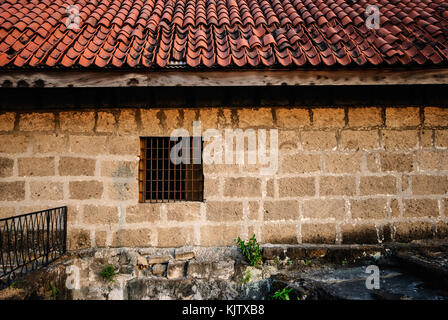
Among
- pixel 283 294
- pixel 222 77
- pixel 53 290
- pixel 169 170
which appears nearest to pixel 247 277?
pixel 283 294

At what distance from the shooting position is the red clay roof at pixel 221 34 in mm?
3172

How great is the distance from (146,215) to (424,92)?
427 centimetres

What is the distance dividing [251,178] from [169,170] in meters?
1.19

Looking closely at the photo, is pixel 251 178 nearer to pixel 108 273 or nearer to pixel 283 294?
pixel 283 294

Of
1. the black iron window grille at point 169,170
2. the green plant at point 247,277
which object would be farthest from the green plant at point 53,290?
the green plant at point 247,277

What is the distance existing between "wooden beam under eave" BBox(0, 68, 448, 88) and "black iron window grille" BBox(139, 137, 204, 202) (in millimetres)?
993

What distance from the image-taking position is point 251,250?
3684mm

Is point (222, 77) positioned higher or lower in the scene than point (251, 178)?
higher

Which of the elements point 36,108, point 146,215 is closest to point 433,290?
point 146,215

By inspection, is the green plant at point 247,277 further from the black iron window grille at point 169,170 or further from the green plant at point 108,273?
the green plant at point 108,273

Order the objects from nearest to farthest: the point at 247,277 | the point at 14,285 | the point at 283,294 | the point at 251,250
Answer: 1. the point at 14,285
2. the point at 283,294
3. the point at 247,277
4. the point at 251,250

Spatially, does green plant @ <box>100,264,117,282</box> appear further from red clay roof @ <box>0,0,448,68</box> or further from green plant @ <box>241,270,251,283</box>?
red clay roof @ <box>0,0,448,68</box>

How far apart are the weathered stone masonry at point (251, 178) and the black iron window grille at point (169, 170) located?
0.49 feet

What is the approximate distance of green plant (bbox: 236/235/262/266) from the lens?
3.57 metres
